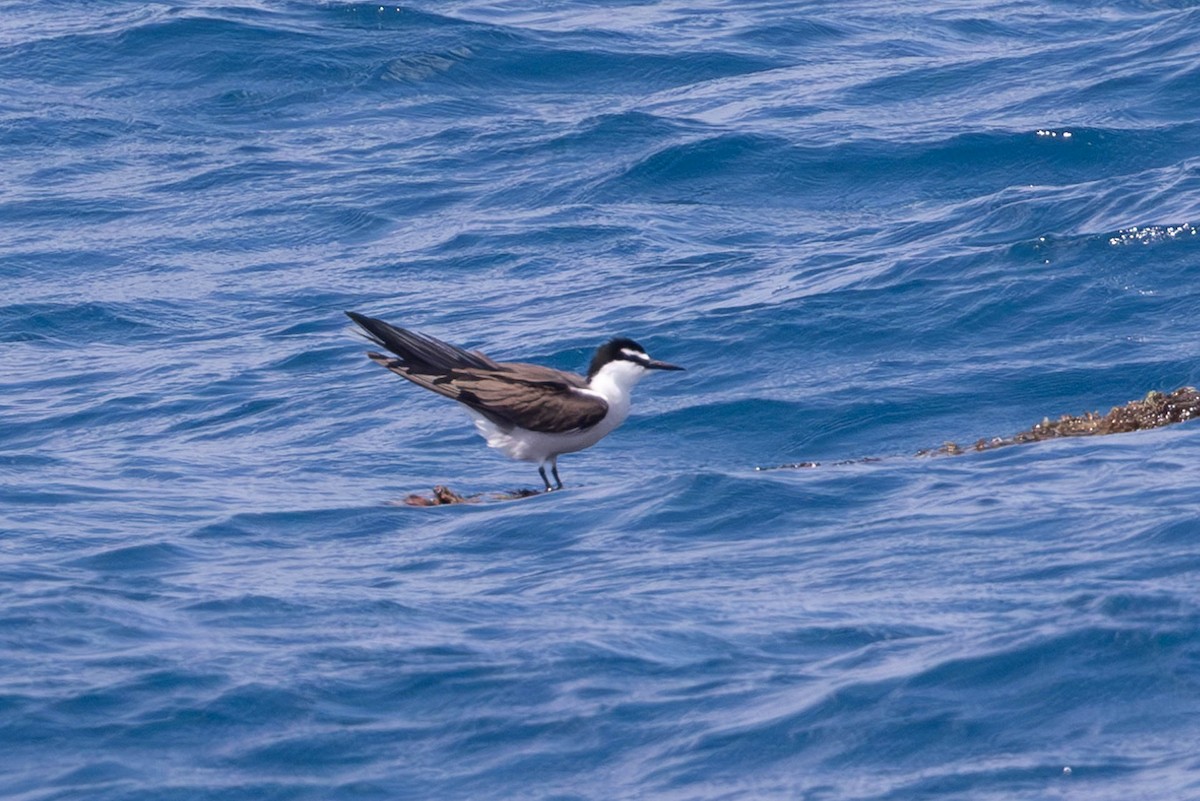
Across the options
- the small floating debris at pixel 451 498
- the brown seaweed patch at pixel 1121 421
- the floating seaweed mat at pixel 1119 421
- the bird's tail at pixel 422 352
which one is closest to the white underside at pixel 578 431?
the small floating debris at pixel 451 498

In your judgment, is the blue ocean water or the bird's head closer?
the blue ocean water

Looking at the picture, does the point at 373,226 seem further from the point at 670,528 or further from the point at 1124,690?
the point at 1124,690

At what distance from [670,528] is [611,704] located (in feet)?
8.38

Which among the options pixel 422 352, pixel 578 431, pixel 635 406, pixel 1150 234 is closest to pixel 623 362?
pixel 578 431

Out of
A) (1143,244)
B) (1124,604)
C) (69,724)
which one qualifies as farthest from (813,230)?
(69,724)

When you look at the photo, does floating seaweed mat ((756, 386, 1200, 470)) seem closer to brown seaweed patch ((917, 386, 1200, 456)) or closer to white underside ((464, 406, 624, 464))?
brown seaweed patch ((917, 386, 1200, 456))

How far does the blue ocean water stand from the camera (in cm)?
821

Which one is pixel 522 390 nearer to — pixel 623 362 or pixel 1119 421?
pixel 623 362

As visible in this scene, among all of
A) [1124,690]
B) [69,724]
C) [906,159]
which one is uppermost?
[906,159]

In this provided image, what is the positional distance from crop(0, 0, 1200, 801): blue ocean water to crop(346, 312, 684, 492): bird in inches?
19.0

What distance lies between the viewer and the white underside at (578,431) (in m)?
12.1

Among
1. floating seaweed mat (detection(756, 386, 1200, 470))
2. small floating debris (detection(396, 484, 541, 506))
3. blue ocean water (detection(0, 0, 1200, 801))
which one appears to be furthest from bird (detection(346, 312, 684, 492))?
floating seaweed mat (detection(756, 386, 1200, 470))

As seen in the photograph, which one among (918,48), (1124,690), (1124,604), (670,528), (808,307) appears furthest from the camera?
(918,48)

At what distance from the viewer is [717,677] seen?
8.54 m
